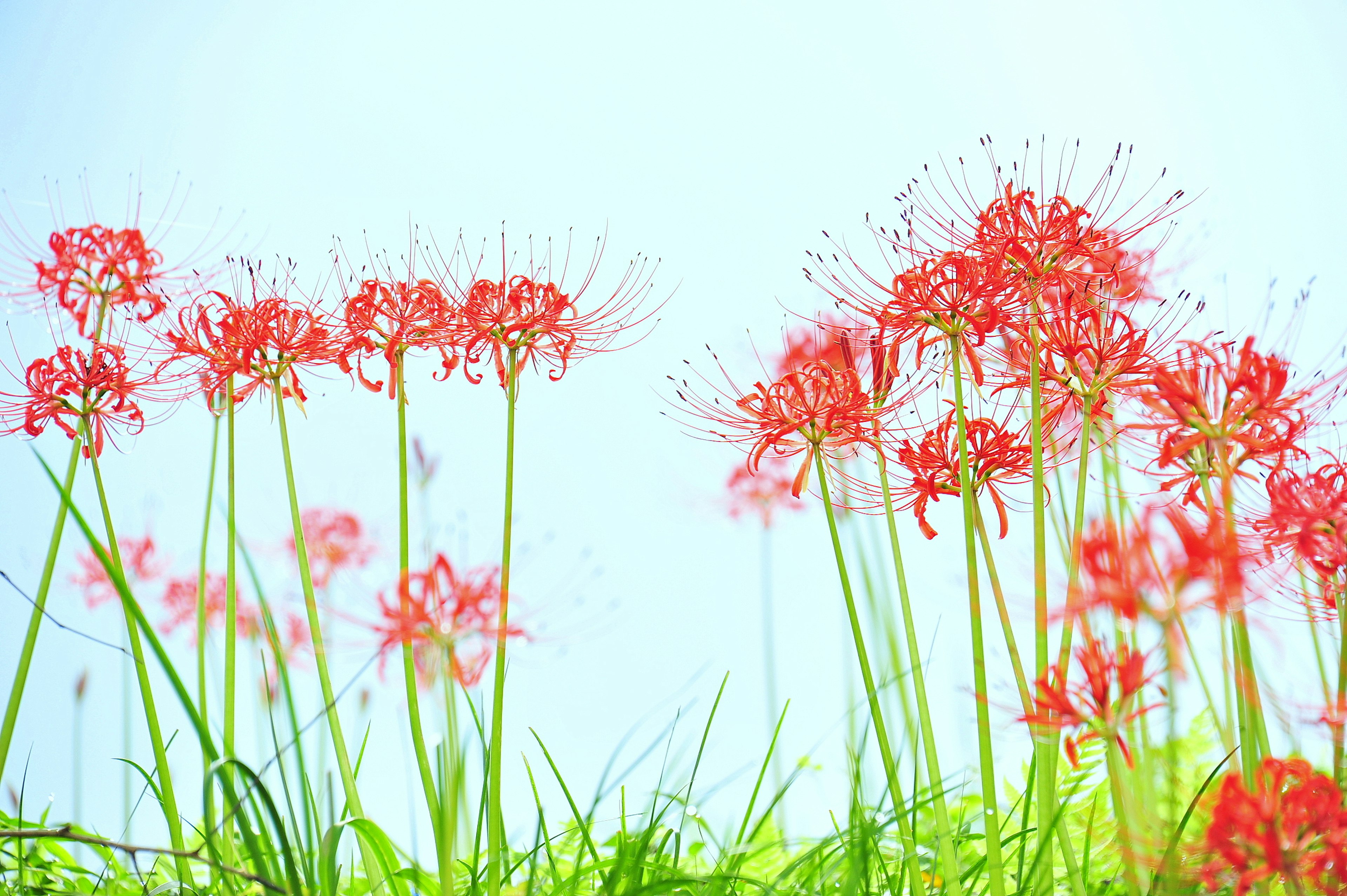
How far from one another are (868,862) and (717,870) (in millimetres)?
229

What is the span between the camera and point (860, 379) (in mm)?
1229

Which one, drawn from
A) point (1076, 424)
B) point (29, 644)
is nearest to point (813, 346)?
point (1076, 424)

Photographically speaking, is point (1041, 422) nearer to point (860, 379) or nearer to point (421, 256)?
point (860, 379)

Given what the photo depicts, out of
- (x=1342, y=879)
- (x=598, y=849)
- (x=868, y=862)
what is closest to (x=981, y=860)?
(x=868, y=862)

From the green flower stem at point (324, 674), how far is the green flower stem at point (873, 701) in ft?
2.16

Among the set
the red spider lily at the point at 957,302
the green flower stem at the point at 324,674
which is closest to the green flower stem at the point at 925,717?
the red spider lily at the point at 957,302

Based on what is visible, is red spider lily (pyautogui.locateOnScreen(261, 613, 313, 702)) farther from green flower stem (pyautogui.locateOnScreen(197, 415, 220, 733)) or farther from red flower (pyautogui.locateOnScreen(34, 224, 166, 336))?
red flower (pyautogui.locateOnScreen(34, 224, 166, 336))

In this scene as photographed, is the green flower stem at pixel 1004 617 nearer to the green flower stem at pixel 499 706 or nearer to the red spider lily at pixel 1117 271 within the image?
the red spider lily at pixel 1117 271

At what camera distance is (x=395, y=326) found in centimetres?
130

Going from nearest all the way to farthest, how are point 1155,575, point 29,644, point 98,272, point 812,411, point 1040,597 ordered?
point 1155,575
point 1040,597
point 812,411
point 29,644
point 98,272

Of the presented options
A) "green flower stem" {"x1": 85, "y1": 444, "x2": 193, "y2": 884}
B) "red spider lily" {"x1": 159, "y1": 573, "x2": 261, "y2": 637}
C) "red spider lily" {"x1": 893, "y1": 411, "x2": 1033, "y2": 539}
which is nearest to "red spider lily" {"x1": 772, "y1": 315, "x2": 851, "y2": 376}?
"red spider lily" {"x1": 893, "y1": 411, "x2": 1033, "y2": 539}

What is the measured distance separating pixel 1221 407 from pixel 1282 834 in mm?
403

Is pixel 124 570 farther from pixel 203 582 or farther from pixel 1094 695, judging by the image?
pixel 1094 695

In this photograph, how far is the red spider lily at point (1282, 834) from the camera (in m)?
0.80
